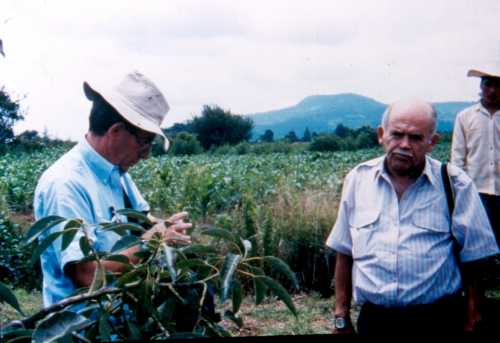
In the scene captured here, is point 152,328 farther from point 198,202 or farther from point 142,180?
point 142,180

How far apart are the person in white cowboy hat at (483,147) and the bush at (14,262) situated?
9.70 feet

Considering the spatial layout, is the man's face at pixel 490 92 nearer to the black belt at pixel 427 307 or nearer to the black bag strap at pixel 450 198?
the black bag strap at pixel 450 198

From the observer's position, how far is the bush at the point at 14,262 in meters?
4.25

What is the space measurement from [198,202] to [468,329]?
12.1 feet

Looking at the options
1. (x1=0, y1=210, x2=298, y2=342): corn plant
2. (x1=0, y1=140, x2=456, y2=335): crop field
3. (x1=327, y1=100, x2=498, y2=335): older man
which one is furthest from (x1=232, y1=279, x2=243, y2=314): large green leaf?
(x1=0, y1=140, x2=456, y2=335): crop field

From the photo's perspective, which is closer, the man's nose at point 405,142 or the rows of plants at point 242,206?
the man's nose at point 405,142

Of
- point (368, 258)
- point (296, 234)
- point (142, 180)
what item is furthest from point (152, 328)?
point (142, 180)

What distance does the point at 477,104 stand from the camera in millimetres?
2963

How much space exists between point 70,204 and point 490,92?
7.24 feet

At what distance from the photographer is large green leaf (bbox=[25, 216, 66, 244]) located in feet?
2.99

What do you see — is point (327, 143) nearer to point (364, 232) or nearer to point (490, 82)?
point (490, 82)

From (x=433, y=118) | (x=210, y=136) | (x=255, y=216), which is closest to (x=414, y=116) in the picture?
(x=433, y=118)

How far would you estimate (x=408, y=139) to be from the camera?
64.1 inches

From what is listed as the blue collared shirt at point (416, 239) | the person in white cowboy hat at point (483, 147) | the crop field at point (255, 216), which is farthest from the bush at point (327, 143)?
the blue collared shirt at point (416, 239)
